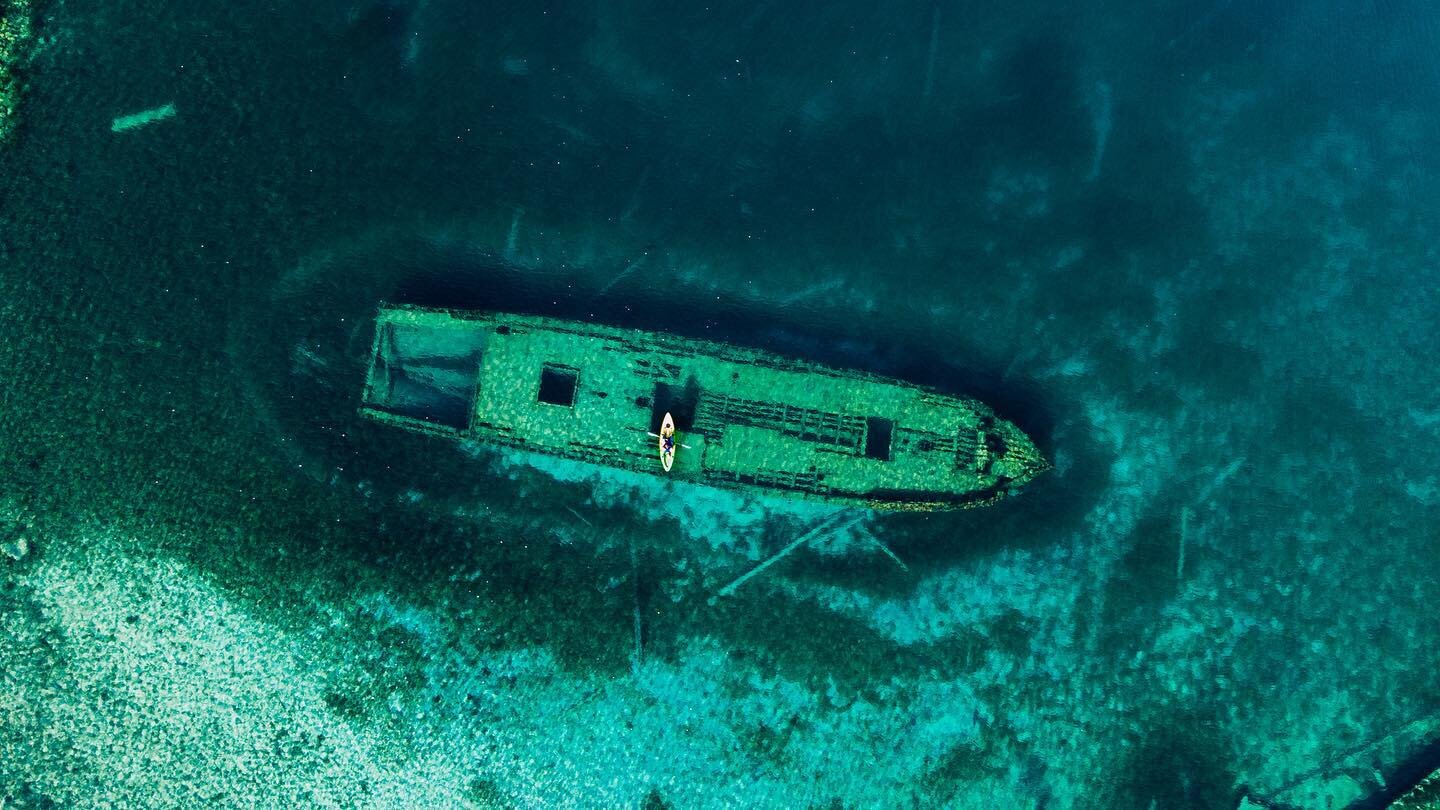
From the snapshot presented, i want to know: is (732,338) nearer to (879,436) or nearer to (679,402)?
(679,402)

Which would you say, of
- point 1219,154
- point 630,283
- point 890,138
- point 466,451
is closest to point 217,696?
point 466,451

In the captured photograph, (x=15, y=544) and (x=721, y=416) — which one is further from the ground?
(x=721, y=416)

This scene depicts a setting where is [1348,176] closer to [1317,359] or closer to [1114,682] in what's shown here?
[1317,359]

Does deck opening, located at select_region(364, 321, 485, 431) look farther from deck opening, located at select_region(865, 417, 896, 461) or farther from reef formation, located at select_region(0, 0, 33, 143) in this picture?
reef formation, located at select_region(0, 0, 33, 143)

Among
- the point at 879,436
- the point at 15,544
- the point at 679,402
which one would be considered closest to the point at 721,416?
the point at 679,402

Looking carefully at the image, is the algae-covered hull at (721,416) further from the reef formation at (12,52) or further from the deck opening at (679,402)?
the reef formation at (12,52)

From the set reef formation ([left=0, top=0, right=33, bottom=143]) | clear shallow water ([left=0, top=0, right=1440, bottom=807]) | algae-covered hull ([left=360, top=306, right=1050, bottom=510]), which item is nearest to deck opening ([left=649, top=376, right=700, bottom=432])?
algae-covered hull ([left=360, top=306, right=1050, bottom=510])
